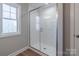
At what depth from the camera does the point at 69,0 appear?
85cm

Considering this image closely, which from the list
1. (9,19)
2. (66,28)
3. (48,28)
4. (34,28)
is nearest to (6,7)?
(9,19)

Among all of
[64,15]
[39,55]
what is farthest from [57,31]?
[39,55]

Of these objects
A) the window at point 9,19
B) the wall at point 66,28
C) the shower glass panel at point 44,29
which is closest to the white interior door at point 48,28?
the shower glass panel at point 44,29

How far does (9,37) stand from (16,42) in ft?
0.30

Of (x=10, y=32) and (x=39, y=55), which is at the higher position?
(x=10, y=32)

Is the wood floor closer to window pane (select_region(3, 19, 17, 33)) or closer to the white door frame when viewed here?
window pane (select_region(3, 19, 17, 33))

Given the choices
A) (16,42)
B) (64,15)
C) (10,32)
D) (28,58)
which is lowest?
(28,58)

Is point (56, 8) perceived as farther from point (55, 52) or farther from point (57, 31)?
point (55, 52)

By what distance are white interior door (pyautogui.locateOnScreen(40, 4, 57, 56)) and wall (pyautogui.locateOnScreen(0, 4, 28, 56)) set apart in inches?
7.1

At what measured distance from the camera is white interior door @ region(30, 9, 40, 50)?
87 centimetres

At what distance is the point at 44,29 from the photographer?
2.91ft

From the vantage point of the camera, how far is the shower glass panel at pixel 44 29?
0.87 meters

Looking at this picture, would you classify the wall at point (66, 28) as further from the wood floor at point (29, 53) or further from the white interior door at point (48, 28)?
the wood floor at point (29, 53)

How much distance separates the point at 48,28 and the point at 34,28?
0.16 m
